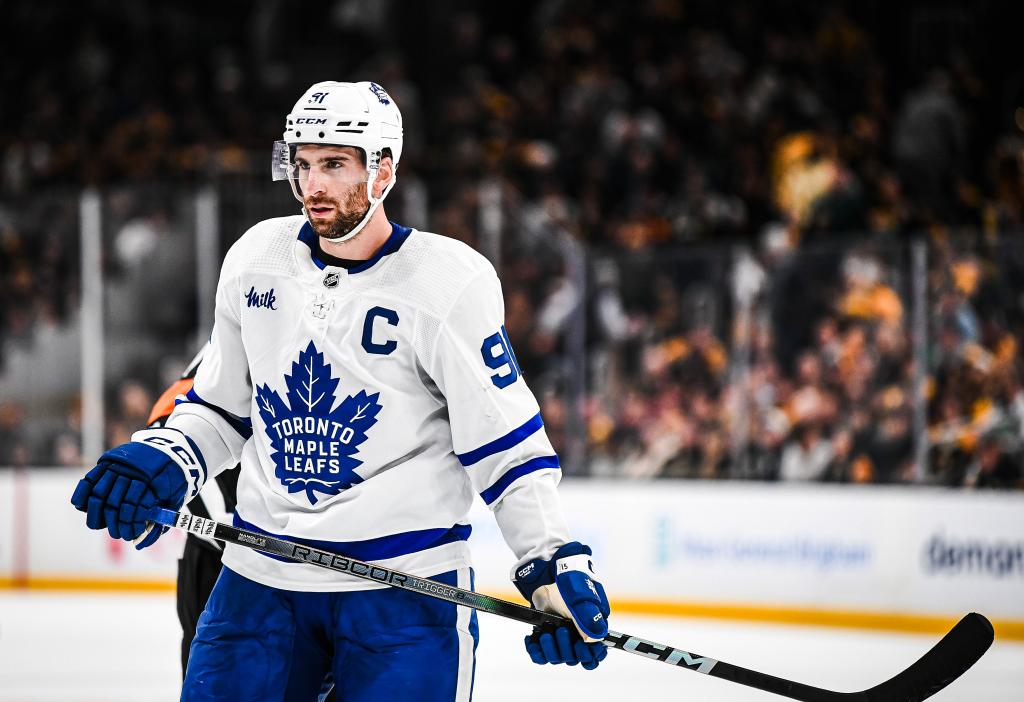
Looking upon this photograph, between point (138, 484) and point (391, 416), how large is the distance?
0.38 m

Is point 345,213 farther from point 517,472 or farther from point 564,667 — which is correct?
point 564,667

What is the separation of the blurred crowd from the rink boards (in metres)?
0.11

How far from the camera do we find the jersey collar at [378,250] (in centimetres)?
229

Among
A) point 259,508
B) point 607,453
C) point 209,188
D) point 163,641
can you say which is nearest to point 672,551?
point 607,453

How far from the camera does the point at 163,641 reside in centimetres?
591

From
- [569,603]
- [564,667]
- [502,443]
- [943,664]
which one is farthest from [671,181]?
[569,603]

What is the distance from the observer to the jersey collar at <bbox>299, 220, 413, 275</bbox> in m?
2.29

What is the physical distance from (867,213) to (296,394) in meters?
5.42

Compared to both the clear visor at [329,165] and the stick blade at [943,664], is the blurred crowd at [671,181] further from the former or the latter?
the clear visor at [329,165]

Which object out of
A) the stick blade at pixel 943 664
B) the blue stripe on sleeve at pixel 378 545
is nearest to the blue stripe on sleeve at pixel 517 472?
the blue stripe on sleeve at pixel 378 545

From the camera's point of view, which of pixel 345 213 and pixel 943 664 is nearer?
pixel 345 213

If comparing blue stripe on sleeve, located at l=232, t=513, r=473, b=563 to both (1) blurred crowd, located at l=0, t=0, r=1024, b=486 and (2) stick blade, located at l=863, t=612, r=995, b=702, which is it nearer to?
(2) stick blade, located at l=863, t=612, r=995, b=702

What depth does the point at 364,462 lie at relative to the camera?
2230 millimetres

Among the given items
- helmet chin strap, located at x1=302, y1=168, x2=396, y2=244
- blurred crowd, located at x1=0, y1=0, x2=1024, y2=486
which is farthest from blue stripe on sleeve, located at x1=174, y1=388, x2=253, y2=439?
blurred crowd, located at x1=0, y1=0, x2=1024, y2=486
